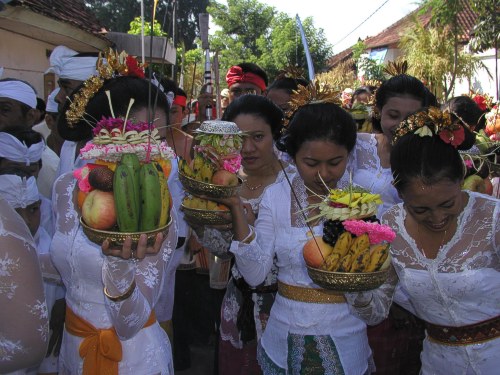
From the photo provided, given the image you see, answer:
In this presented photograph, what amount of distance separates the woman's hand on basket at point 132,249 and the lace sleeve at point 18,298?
204 millimetres

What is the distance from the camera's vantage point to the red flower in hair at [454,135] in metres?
2.26

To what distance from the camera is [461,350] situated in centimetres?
228

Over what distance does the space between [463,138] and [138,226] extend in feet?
4.77

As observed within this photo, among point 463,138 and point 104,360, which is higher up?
point 463,138

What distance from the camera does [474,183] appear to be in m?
3.14

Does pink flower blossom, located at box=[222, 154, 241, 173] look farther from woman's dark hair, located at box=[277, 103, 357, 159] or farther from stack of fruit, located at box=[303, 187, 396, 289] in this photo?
stack of fruit, located at box=[303, 187, 396, 289]

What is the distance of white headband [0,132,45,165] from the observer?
2.99 m

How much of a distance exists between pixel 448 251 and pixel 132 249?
1.41 metres

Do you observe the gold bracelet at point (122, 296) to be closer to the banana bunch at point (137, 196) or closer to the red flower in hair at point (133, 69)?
the banana bunch at point (137, 196)

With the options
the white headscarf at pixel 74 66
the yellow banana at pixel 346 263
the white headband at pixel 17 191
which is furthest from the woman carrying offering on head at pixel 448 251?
the white headscarf at pixel 74 66

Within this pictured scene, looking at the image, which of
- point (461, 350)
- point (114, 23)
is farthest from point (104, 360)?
point (114, 23)

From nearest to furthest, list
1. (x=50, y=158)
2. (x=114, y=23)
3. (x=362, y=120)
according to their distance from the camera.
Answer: (x=50, y=158) < (x=362, y=120) < (x=114, y=23)

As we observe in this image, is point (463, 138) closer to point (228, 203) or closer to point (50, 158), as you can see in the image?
point (228, 203)

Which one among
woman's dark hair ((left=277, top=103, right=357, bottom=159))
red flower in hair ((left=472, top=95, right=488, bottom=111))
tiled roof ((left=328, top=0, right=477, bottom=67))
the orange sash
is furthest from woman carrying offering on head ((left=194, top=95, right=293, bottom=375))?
tiled roof ((left=328, top=0, right=477, bottom=67))
